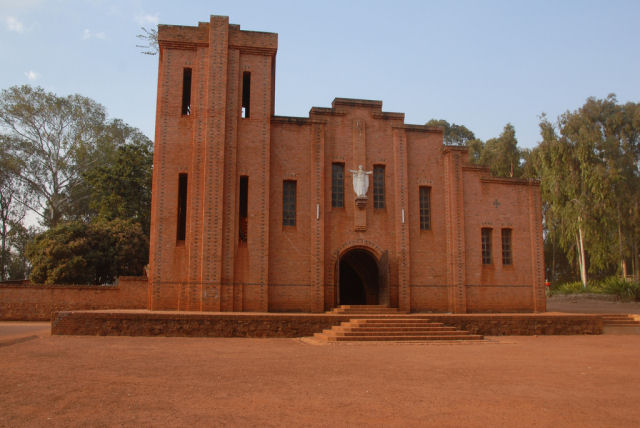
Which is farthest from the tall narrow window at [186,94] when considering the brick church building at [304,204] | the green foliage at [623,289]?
the green foliage at [623,289]

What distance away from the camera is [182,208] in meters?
22.3

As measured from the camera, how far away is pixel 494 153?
49250 millimetres

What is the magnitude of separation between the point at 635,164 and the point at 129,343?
130 feet

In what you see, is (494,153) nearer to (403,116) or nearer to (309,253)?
(403,116)

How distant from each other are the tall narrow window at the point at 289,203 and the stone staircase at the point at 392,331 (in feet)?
18.1

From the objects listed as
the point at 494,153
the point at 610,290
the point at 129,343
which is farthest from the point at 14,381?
the point at 494,153

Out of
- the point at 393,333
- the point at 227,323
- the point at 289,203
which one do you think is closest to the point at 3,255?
the point at 289,203

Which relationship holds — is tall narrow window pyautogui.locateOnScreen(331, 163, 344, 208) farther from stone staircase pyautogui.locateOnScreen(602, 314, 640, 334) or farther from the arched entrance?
stone staircase pyautogui.locateOnScreen(602, 314, 640, 334)

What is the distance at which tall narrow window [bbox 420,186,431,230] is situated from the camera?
23781mm

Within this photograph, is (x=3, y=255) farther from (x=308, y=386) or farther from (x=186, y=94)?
(x=308, y=386)

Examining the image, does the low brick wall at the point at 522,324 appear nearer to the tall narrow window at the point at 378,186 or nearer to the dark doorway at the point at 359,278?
the dark doorway at the point at 359,278

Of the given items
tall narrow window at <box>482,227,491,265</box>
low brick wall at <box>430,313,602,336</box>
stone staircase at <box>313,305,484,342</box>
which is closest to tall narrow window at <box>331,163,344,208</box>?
stone staircase at <box>313,305,484,342</box>

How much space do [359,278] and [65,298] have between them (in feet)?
44.9

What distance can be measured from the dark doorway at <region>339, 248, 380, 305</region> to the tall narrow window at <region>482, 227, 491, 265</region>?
4.88 m
